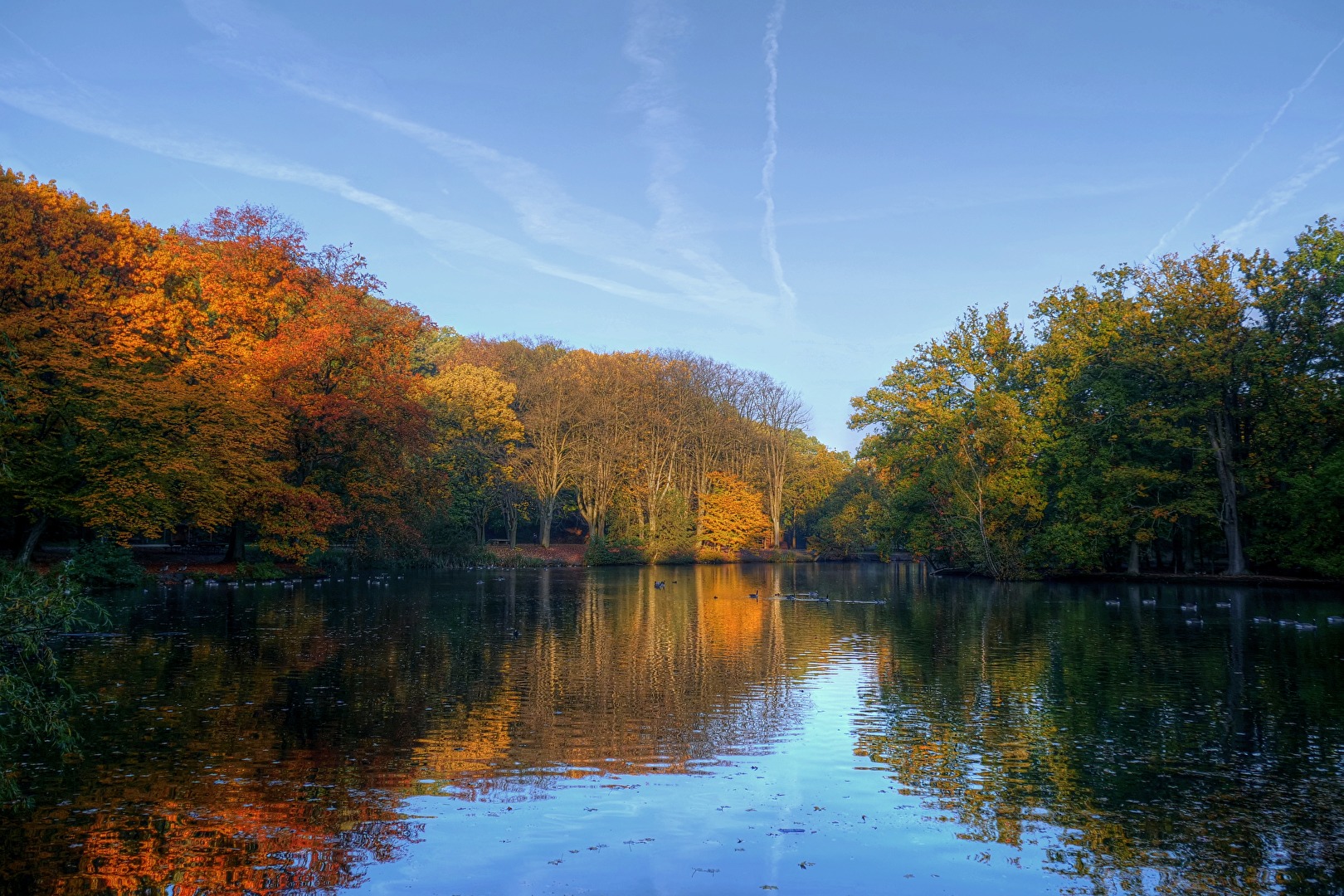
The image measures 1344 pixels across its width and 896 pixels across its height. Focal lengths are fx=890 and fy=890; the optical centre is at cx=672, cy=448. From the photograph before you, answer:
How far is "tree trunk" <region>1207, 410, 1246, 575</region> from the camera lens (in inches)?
1769

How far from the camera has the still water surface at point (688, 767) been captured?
7477mm

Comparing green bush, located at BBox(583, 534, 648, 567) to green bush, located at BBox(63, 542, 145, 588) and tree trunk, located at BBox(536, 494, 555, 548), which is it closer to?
tree trunk, located at BBox(536, 494, 555, 548)

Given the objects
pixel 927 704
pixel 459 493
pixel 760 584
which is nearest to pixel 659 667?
pixel 927 704

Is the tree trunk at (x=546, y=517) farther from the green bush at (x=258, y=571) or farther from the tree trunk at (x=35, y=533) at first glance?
the tree trunk at (x=35, y=533)

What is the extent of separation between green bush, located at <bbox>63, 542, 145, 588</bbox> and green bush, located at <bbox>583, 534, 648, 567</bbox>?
36.9 m

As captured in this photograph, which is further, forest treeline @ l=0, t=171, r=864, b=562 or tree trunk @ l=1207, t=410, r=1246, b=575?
tree trunk @ l=1207, t=410, r=1246, b=575

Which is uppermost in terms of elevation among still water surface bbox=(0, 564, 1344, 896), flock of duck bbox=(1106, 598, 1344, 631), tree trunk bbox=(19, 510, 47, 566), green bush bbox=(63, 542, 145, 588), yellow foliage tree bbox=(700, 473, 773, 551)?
yellow foliage tree bbox=(700, 473, 773, 551)

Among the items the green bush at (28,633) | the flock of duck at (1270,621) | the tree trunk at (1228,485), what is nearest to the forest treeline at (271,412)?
the green bush at (28,633)

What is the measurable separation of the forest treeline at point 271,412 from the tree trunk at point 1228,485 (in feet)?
131

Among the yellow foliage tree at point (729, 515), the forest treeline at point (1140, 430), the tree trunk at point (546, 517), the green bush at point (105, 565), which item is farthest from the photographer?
the yellow foliage tree at point (729, 515)

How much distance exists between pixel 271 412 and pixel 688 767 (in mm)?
35240

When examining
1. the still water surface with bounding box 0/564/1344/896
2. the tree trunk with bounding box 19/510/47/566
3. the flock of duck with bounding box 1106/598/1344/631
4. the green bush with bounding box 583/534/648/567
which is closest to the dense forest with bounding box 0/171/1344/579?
the tree trunk with bounding box 19/510/47/566

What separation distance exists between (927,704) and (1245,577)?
126 ft

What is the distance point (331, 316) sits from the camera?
149ft
